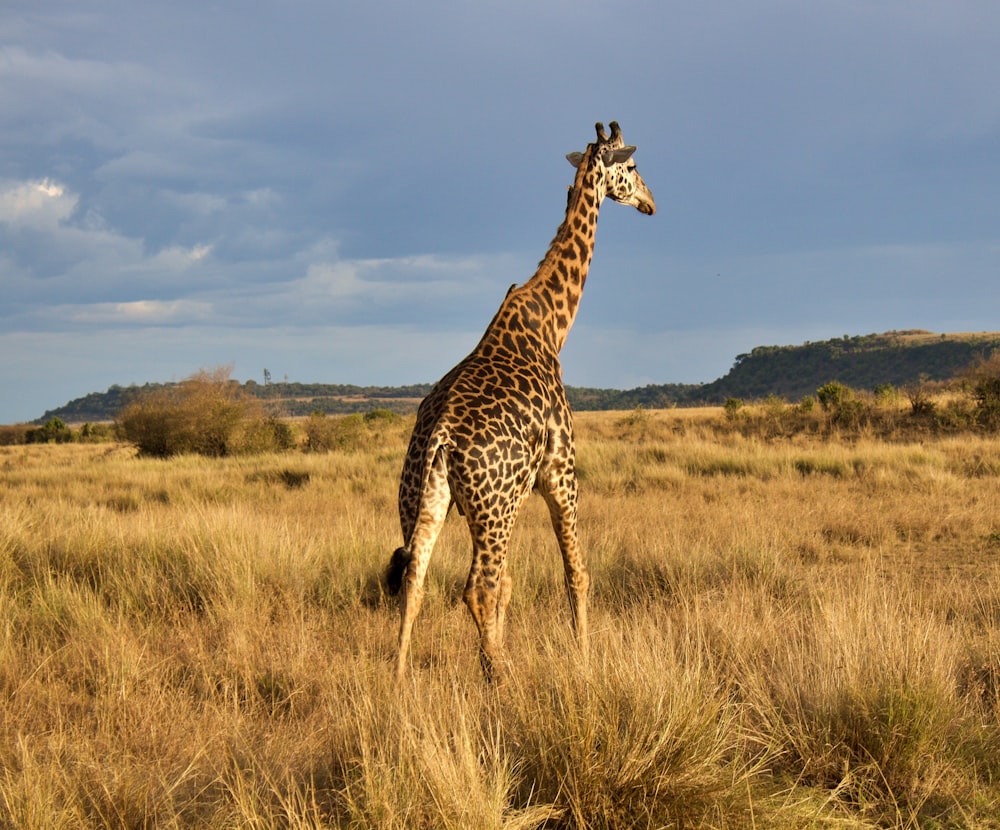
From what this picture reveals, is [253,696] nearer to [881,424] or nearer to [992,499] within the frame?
[992,499]

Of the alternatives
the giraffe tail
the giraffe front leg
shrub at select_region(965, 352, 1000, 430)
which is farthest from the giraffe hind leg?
shrub at select_region(965, 352, 1000, 430)

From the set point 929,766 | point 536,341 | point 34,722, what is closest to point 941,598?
point 929,766

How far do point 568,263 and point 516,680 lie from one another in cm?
306

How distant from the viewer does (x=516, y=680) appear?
341 cm

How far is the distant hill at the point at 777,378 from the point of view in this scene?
264 ft

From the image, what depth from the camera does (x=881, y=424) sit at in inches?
769

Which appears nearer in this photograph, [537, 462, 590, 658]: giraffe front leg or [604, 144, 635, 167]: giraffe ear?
[537, 462, 590, 658]: giraffe front leg

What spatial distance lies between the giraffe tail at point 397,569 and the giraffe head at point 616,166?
11.0 ft

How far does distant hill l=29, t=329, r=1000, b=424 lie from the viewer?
80500 millimetres

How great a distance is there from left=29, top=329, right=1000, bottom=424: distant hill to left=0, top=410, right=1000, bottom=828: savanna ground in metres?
68.3

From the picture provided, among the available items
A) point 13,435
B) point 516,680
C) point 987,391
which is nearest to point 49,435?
point 13,435

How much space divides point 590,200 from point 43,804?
4.74 metres

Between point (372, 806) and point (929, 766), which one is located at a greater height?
point (372, 806)

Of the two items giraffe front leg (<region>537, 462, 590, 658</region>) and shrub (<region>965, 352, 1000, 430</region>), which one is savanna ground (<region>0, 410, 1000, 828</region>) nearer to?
giraffe front leg (<region>537, 462, 590, 658</region>)
